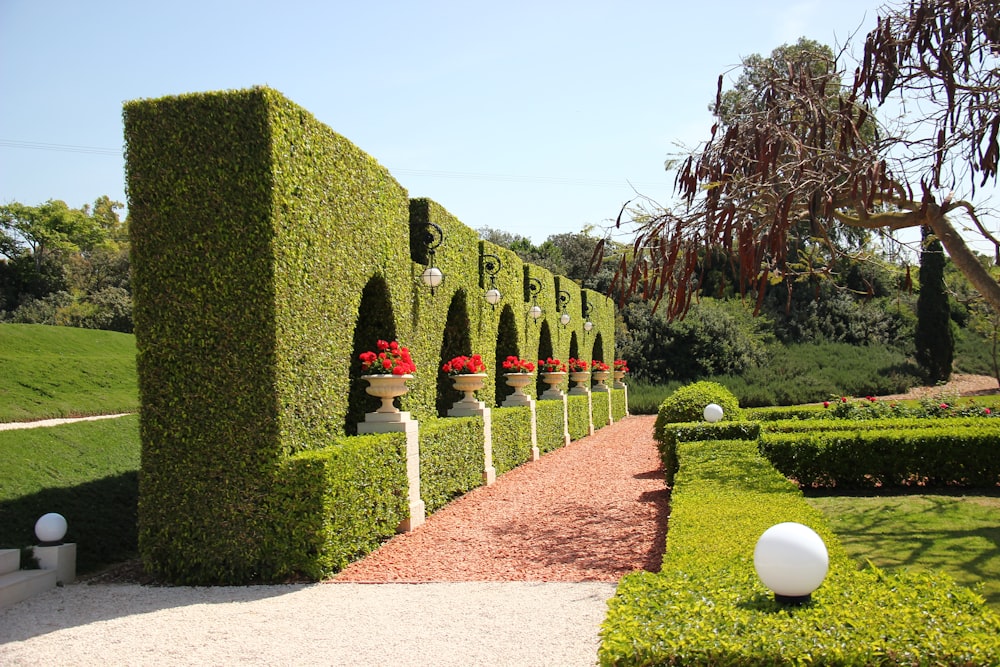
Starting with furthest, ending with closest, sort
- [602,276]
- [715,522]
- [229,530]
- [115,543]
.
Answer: [602,276] → [115,543] → [229,530] → [715,522]

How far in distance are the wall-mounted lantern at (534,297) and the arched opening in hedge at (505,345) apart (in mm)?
841

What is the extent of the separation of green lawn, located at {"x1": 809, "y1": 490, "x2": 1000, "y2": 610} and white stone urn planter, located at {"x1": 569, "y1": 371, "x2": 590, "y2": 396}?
11.1m

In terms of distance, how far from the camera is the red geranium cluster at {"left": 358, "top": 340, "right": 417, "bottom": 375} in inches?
326

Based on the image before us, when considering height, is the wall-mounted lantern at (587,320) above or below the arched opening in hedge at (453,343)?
above

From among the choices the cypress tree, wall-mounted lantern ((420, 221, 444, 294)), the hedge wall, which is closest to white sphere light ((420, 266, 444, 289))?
wall-mounted lantern ((420, 221, 444, 294))

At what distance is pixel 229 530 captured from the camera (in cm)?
616

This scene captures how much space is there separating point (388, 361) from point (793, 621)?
5.85 m

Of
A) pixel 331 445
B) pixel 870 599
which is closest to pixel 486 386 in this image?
pixel 331 445

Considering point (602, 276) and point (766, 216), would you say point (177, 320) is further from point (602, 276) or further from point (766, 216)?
point (602, 276)

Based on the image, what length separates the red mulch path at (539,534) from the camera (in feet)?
20.5

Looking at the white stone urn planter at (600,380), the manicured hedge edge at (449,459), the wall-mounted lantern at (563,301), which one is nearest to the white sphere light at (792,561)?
the manicured hedge edge at (449,459)

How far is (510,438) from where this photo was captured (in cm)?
1264

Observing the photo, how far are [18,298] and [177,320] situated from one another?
3549 cm

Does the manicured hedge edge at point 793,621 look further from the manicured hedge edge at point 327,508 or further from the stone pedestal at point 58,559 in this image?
the stone pedestal at point 58,559
